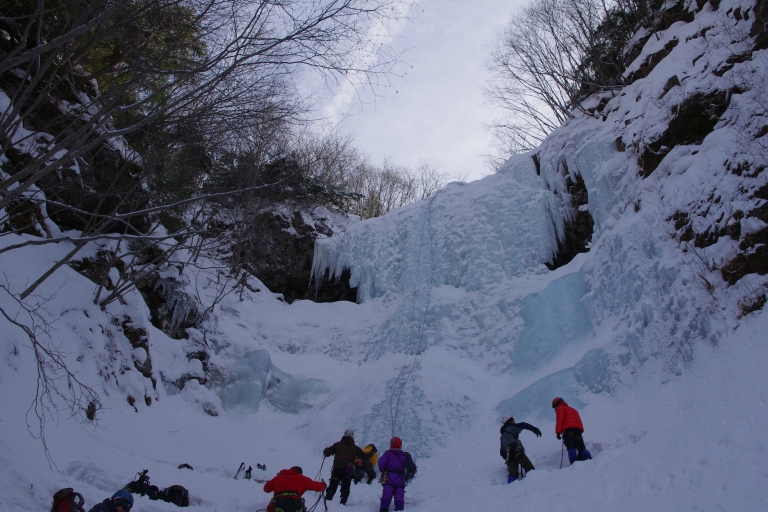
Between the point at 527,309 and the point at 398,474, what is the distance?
533cm

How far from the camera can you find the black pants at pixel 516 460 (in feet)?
17.0

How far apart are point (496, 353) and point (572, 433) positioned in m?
4.16

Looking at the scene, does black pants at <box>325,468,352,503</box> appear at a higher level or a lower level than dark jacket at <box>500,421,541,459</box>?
lower

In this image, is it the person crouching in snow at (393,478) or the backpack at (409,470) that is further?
the backpack at (409,470)

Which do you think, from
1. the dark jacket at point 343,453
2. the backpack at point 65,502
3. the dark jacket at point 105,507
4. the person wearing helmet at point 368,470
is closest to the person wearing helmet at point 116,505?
the dark jacket at point 105,507

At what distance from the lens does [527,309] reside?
943cm

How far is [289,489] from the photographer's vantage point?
4.02 m

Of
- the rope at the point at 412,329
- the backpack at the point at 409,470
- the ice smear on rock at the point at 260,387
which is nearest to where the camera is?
the backpack at the point at 409,470

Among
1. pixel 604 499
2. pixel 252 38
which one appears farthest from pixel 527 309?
pixel 252 38

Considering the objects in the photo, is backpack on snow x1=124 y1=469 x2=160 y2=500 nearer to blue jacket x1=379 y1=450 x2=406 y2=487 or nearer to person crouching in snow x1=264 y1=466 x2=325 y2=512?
person crouching in snow x1=264 y1=466 x2=325 y2=512

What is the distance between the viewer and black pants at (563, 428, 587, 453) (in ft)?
16.4

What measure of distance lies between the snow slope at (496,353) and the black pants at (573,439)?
340 mm

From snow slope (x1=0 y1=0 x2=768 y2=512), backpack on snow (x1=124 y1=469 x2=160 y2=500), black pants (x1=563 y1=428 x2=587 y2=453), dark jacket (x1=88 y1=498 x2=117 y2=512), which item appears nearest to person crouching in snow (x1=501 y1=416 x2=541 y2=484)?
snow slope (x1=0 y1=0 x2=768 y2=512)

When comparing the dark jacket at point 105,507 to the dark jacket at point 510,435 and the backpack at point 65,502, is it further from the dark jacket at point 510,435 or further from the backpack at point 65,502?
the dark jacket at point 510,435
